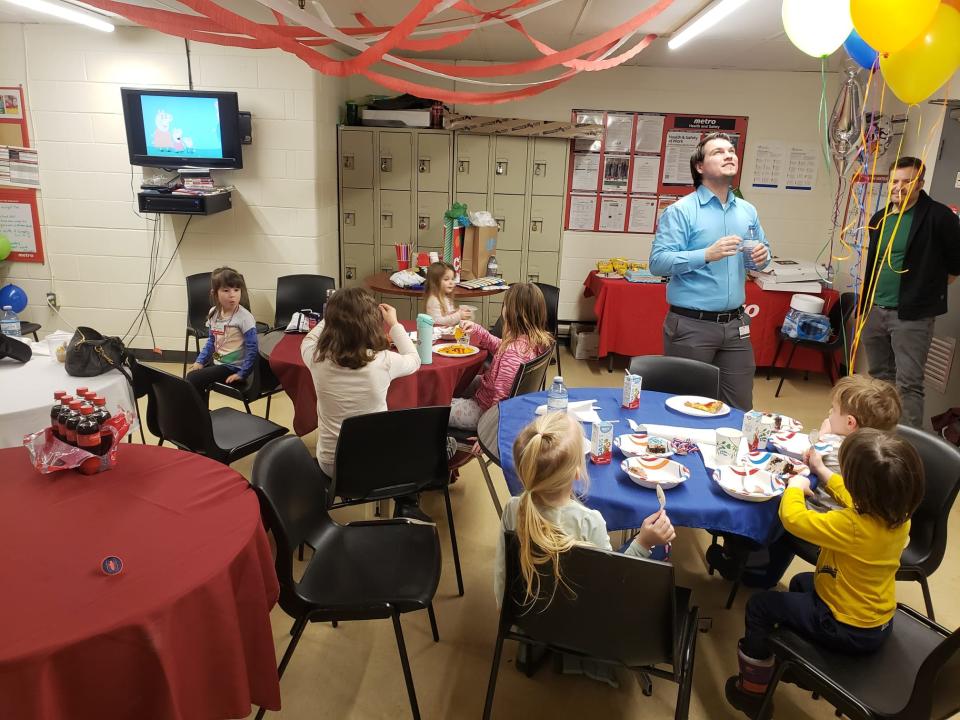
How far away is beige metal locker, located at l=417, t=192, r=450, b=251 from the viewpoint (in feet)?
19.5

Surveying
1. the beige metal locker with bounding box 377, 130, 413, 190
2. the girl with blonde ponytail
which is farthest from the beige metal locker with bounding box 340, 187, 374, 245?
the girl with blonde ponytail

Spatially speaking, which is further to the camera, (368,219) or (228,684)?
(368,219)

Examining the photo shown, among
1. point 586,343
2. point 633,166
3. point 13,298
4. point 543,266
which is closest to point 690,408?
point 586,343

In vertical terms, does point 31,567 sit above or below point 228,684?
above

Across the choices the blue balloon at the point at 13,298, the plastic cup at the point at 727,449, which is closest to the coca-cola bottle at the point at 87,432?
the plastic cup at the point at 727,449

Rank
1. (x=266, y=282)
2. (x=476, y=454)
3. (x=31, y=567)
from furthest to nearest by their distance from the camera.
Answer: (x=266, y=282) → (x=476, y=454) → (x=31, y=567)

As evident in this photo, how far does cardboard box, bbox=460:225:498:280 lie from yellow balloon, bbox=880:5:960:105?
3.46 m

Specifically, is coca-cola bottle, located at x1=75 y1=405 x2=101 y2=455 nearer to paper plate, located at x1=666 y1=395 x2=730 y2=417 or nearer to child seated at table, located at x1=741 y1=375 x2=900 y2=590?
paper plate, located at x1=666 y1=395 x2=730 y2=417

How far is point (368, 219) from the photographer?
5988 mm

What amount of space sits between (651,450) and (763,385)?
149 inches

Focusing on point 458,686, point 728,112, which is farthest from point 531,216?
point 458,686

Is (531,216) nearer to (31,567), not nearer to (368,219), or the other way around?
(368,219)

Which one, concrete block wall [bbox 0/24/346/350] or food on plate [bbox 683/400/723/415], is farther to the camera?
concrete block wall [bbox 0/24/346/350]

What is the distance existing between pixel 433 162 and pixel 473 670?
14.6 feet
